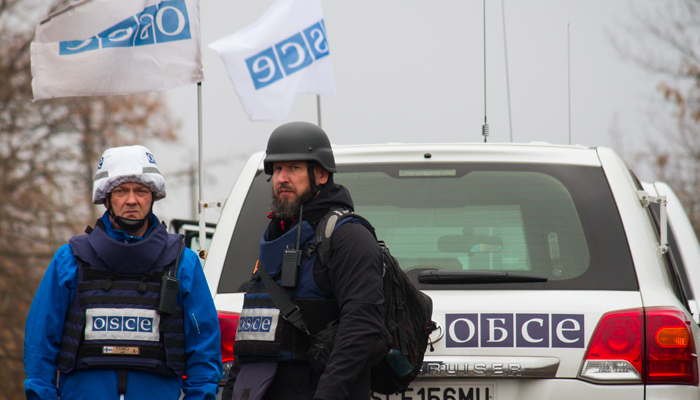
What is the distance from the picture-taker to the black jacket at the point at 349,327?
2643 millimetres

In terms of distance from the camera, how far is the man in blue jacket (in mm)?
2924

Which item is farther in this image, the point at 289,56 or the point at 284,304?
the point at 289,56

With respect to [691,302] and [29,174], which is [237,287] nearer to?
[691,302]

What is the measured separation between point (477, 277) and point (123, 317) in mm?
1254

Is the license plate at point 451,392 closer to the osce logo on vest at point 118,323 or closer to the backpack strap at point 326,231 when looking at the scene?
the backpack strap at point 326,231

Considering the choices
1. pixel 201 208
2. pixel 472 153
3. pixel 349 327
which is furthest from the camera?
pixel 201 208

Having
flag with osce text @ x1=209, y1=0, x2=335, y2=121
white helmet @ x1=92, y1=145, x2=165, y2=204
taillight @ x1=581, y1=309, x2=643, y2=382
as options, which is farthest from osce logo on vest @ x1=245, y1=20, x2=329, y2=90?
taillight @ x1=581, y1=309, x2=643, y2=382

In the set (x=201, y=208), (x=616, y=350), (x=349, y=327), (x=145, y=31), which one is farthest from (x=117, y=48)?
(x=616, y=350)

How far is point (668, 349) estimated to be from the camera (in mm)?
Answer: 2961

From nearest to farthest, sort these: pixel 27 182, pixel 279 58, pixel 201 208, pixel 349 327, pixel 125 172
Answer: pixel 349 327 < pixel 125 172 < pixel 201 208 < pixel 279 58 < pixel 27 182

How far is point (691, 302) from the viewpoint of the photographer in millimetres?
5137

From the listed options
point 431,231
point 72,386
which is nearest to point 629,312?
point 431,231

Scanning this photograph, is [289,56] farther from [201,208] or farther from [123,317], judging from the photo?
[123,317]

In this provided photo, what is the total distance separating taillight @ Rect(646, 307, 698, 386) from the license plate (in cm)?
55
